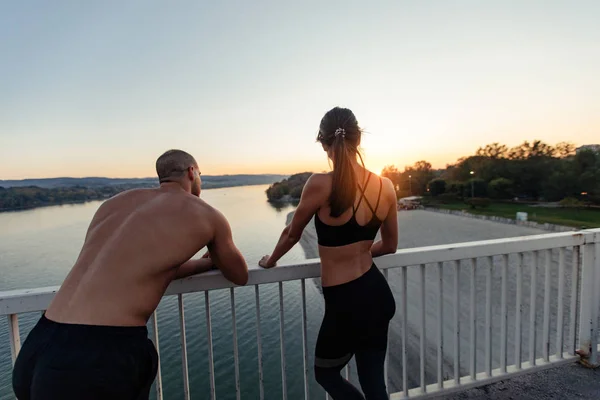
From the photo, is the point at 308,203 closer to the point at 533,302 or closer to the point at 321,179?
the point at 321,179

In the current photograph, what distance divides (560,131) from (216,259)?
5476cm

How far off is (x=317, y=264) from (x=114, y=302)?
891 mm

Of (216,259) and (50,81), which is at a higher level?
(50,81)

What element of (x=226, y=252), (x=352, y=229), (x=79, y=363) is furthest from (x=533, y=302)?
(x=79, y=363)

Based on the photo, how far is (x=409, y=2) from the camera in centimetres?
737

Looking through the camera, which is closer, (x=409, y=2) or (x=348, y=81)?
(x=409, y=2)

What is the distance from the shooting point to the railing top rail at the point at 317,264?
4.01 ft

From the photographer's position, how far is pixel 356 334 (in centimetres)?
122

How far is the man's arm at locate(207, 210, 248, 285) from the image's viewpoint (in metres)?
1.10

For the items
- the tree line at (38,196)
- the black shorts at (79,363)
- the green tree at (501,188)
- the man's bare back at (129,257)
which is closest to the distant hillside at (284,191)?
the green tree at (501,188)

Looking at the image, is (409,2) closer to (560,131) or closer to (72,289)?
(72,289)

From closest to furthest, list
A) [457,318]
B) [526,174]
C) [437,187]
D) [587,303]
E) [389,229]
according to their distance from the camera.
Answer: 1. [389,229]
2. [457,318]
3. [587,303]
4. [526,174]
5. [437,187]

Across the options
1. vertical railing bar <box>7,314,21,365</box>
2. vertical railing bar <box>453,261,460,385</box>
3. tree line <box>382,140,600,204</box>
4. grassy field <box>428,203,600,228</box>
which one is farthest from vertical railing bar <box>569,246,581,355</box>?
tree line <box>382,140,600,204</box>

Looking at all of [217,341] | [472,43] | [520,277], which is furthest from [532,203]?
[520,277]
